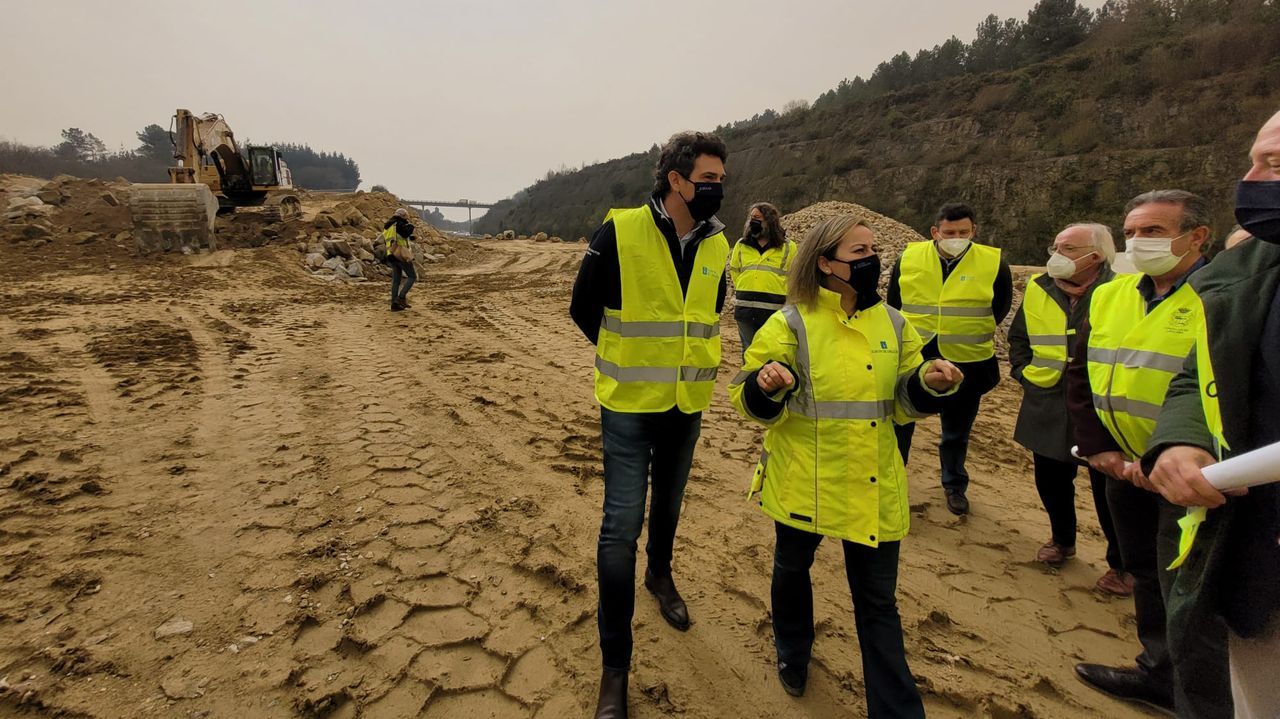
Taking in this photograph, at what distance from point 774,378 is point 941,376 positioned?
→ 553 millimetres

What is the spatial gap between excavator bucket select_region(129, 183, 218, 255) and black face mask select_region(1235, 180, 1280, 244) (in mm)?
16795

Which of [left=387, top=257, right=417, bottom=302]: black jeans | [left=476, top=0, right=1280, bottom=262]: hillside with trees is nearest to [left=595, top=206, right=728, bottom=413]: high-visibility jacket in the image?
[left=387, top=257, right=417, bottom=302]: black jeans

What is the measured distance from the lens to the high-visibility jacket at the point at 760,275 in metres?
4.53

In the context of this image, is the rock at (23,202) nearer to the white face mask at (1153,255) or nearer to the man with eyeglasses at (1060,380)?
the man with eyeglasses at (1060,380)

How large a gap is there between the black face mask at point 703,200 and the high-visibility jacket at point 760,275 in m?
2.32

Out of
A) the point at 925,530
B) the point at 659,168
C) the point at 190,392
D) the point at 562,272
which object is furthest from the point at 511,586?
the point at 562,272

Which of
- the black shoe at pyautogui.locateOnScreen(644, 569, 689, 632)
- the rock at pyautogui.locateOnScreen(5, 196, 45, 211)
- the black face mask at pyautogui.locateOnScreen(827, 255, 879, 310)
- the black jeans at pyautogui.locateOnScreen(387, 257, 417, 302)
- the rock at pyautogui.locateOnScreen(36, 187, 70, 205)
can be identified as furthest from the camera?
the rock at pyautogui.locateOnScreen(36, 187, 70, 205)

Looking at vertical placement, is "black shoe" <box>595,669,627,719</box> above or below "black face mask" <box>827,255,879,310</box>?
below

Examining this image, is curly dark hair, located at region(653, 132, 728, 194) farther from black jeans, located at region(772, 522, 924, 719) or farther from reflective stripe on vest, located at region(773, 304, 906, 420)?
black jeans, located at region(772, 522, 924, 719)

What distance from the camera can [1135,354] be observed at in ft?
6.84

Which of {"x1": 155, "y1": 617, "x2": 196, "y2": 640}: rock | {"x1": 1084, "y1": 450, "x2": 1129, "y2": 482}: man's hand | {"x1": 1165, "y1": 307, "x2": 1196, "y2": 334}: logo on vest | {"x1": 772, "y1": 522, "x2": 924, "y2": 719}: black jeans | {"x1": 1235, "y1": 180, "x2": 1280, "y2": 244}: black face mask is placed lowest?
{"x1": 155, "y1": 617, "x2": 196, "y2": 640}: rock

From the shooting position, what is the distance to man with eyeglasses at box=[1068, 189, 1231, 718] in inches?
78.7

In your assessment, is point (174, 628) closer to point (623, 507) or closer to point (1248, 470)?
point (623, 507)

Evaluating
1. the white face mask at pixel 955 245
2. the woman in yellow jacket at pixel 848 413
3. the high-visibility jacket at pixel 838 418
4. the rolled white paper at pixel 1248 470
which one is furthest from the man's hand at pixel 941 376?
the white face mask at pixel 955 245
